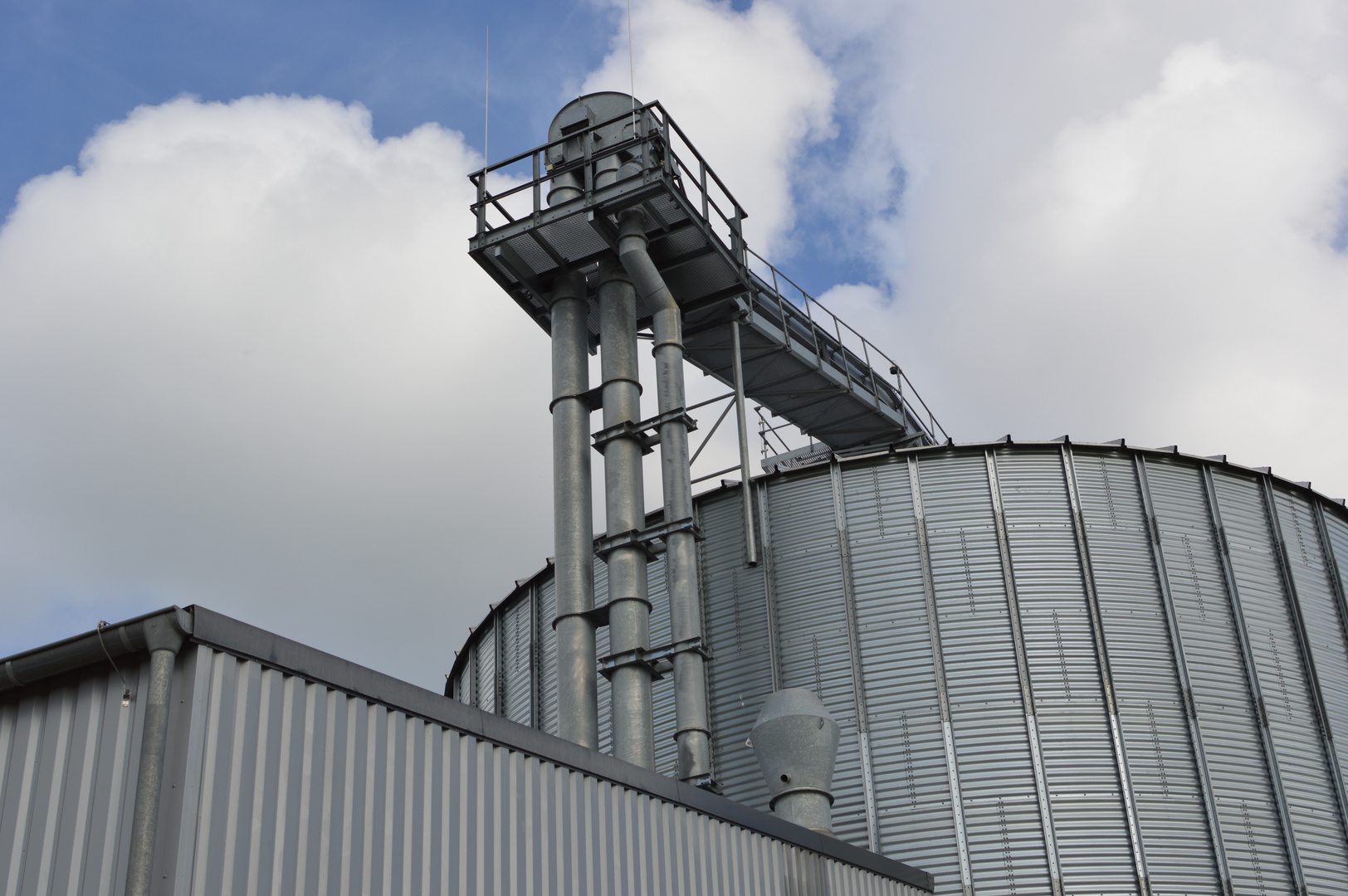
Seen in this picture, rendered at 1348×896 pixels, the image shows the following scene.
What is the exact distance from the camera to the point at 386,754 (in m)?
10.6

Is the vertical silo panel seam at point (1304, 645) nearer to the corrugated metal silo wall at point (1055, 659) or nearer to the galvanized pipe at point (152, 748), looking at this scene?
the corrugated metal silo wall at point (1055, 659)

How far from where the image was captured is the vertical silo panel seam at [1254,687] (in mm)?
20641


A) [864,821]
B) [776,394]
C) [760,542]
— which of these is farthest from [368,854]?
[776,394]

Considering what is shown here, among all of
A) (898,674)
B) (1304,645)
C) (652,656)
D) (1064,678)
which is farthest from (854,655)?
(1304,645)

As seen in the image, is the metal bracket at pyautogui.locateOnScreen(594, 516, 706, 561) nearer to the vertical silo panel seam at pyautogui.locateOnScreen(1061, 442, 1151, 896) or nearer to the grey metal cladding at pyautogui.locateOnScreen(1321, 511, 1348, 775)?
the vertical silo panel seam at pyautogui.locateOnScreen(1061, 442, 1151, 896)

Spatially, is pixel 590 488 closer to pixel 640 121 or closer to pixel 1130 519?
pixel 640 121

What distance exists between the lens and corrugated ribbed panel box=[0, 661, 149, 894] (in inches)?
357

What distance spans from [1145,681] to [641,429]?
28.5ft

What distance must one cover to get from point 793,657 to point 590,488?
420 centimetres

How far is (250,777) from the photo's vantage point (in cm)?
948

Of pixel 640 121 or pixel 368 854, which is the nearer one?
pixel 368 854

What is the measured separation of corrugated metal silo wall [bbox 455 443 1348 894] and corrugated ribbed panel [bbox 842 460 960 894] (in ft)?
0.10

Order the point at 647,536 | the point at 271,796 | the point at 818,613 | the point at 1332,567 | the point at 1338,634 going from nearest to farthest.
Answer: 1. the point at 271,796
2. the point at 647,536
3. the point at 818,613
4. the point at 1338,634
5. the point at 1332,567

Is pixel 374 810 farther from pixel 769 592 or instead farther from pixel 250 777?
pixel 769 592
